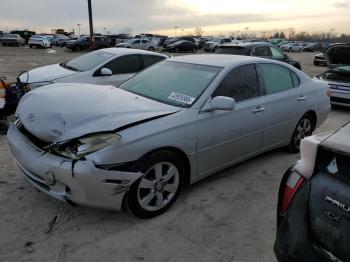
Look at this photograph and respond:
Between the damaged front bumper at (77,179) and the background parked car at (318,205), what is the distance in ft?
4.99

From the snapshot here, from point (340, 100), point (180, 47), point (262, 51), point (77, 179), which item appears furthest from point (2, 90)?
point (180, 47)

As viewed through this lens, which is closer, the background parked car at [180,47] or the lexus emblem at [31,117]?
the lexus emblem at [31,117]

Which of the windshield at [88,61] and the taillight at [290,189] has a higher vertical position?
the windshield at [88,61]

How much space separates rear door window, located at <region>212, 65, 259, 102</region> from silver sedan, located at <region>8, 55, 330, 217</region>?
13 mm

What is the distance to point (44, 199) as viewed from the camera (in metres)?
3.91

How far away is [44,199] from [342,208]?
3.03 m

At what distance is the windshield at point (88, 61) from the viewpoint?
8.05 m

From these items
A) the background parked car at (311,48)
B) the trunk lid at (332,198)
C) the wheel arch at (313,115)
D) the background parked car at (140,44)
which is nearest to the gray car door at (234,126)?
the wheel arch at (313,115)

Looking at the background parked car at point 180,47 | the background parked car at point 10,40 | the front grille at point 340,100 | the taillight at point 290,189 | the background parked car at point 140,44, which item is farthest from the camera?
the background parked car at point 10,40

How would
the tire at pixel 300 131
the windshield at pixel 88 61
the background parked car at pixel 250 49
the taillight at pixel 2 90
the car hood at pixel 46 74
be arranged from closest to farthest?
the tire at pixel 300 131 → the taillight at pixel 2 90 → the car hood at pixel 46 74 → the windshield at pixel 88 61 → the background parked car at pixel 250 49

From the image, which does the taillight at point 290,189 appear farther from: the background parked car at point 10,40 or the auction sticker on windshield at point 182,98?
the background parked car at point 10,40

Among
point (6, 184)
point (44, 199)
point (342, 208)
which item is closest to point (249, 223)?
point (342, 208)

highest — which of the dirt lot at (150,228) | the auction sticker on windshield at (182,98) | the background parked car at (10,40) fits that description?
the background parked car at (10,40)

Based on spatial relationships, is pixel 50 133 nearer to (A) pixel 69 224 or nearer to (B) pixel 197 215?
(A) pixel 69 224
